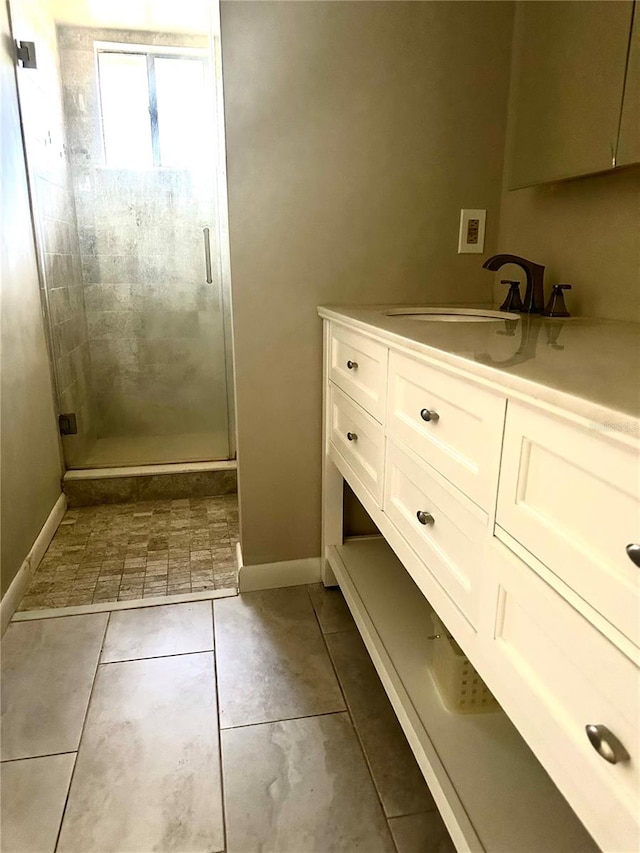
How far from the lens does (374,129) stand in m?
1.72

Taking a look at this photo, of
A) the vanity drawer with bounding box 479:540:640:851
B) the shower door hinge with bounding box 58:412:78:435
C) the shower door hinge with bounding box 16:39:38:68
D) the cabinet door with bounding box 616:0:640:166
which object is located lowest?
the shower door hinge with bounding box 58:412:78:435

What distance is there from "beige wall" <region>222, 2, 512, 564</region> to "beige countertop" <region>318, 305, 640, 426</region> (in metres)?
0.43

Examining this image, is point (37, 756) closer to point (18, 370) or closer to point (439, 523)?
point (439, 523)

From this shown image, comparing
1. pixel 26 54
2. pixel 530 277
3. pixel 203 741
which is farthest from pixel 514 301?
pixel 26 54

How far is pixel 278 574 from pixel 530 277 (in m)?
1.23

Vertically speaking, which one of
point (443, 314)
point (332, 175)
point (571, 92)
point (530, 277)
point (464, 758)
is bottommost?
point (464, 758)

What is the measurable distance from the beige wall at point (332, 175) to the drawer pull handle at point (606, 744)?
4.56 ft

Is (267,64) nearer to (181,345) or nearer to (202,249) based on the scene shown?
(202,249)

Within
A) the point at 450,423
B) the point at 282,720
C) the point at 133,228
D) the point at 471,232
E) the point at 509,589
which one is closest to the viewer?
the point at 509,589

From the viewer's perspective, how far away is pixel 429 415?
3.29 ft

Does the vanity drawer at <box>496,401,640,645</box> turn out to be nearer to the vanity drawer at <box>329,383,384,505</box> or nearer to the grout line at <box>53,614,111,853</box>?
the vanity drawer at <box>329,383,384,505</box>

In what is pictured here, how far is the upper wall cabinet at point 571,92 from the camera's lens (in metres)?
1.16

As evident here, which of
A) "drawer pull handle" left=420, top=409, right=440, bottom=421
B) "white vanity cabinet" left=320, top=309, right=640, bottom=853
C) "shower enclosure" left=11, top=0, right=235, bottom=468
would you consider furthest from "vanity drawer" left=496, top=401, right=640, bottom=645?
"shower enclosure" left=11, top=0, right=235, bottom=468

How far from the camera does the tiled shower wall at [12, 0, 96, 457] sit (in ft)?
7.68
